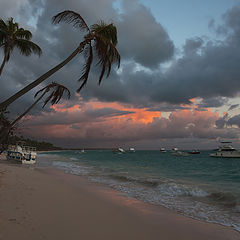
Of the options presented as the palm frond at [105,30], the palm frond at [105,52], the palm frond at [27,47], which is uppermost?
the palm frond at [27,47]

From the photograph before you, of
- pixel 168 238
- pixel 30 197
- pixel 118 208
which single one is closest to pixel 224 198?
pixel 118 208

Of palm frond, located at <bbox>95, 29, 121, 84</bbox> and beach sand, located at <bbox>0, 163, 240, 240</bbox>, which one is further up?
palm frond, located at <bbox>95, 29, 121, 84</bbox>

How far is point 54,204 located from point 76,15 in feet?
21.5

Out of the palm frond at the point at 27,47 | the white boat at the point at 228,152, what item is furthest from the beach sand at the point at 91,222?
the white boat at the point at 228,152

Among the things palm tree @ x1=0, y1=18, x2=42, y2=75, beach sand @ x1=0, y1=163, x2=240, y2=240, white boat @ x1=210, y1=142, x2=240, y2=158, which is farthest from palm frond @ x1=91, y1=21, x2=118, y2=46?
white boat @ x1=210, y1=142, x2=240, y2=158

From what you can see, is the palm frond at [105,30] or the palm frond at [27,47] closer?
the palm frond at [105,30]

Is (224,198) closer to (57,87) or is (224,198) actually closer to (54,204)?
(54,204)

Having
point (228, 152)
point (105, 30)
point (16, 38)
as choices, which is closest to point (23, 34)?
point (16, 38)

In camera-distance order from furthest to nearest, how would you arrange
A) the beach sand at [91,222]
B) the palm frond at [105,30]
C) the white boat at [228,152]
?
the white boat at [228,152] → the palm frond at [105,30] → the beach sand at [91,222]

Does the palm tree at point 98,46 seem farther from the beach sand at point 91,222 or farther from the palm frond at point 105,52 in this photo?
the beach sand at point 91,222

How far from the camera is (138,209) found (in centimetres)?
770

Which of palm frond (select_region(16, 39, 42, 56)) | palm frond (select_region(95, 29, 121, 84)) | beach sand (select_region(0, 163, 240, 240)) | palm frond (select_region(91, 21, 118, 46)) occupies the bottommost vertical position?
beach sand (select_region(0, 163, 240, 240))

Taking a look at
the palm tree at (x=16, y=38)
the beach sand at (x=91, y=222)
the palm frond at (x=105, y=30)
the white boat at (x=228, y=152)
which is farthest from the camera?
the white boat at (x=228, y=152)

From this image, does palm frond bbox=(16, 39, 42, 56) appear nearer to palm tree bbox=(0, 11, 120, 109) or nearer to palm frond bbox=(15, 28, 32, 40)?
palm frond bbox=(15, 28, 32, 40)
